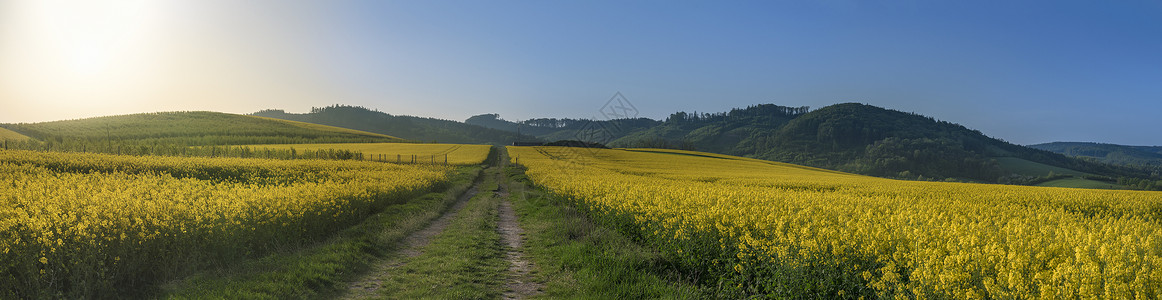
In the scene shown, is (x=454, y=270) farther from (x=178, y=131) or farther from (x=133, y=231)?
(x=178, y=131)

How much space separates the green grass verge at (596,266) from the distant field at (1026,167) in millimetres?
143703

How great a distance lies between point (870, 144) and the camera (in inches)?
5261

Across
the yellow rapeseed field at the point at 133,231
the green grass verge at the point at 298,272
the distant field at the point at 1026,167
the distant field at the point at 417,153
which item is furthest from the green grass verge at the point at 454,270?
the distant field at the point at 1026,167

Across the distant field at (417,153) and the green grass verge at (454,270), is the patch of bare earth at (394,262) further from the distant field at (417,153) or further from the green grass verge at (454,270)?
the distant field at (417,153)

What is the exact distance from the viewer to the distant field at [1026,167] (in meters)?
111

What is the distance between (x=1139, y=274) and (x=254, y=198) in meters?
13.7

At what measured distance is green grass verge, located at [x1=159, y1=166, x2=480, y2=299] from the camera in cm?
669

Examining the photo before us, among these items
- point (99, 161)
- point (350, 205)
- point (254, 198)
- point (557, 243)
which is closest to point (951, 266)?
point (557, 243)

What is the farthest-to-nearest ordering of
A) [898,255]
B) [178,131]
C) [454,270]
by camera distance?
[178,131] → [454,270] → [898,255]

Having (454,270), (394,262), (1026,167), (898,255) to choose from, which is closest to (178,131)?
(394,262)

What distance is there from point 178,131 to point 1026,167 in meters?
193

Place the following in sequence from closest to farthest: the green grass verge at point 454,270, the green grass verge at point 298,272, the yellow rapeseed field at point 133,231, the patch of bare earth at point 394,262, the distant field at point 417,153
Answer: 1. the yellow rapeseed field at point 133,231
2. the green grass verge at point 298,272
3. the green grass verge at point 454,270
4. the patch of bare earth at point 394,262
5. the distant field at point 417,153

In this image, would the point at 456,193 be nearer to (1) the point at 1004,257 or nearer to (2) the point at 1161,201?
(1) the point at 1004,257

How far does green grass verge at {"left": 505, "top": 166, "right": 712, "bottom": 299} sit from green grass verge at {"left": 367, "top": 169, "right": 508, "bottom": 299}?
2.71 feet
